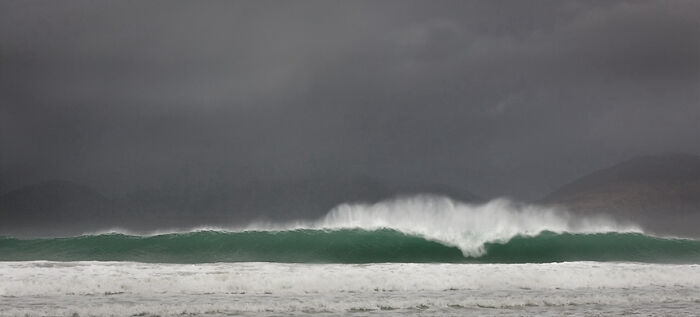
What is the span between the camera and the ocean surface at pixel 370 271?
28.3 ft

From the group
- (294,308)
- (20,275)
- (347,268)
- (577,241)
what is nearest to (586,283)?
(347,268)

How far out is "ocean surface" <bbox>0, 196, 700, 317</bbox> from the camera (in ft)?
28.3

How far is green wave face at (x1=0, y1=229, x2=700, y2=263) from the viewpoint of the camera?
60.0 feet

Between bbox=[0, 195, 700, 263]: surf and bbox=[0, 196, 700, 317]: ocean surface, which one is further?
bbox=[0, 195, 700, 263]: surf

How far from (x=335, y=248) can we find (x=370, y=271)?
24.4 ft

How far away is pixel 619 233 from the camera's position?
22094 millimetres

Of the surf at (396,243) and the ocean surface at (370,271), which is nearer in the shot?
the ocean surface at (370,271)

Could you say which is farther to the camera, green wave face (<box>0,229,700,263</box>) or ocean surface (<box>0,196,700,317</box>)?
green wave face (<box>0,229,700,263</box>)

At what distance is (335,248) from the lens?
61.7 feet

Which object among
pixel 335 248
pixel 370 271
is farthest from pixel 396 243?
pixel 370 271

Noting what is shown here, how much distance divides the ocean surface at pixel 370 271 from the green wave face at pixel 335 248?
57 mm

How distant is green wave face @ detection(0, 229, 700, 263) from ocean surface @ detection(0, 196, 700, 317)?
57 mm

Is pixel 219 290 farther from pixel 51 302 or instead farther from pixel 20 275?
pixel 20 275

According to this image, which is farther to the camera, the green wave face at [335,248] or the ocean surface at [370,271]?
the green wave face at [335,248]
